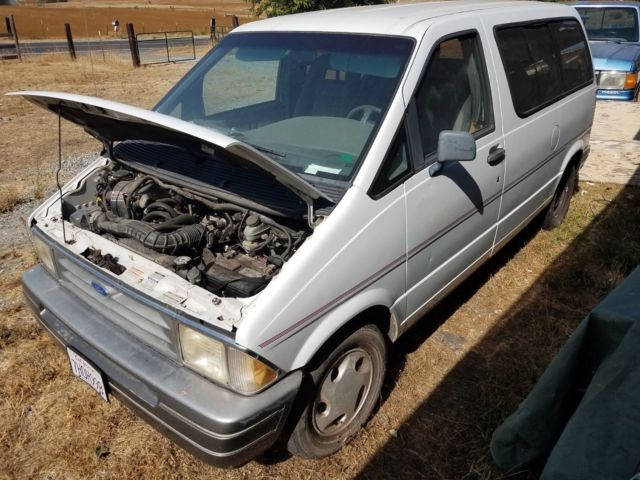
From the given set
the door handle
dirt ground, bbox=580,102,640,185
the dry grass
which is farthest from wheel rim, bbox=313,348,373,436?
dirt ground, bbox=580,102,640,185

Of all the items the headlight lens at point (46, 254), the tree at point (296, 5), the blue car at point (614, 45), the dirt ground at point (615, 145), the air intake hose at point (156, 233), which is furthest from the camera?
the tree at point (296, 5)

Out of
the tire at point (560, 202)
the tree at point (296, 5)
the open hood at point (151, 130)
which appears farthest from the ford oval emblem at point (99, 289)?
the tree at point (296, 5)

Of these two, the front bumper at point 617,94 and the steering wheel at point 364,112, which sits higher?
the steering wheel at point 364,112

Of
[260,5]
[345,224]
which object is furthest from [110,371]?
[260,5]

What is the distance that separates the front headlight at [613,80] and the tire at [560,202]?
4464 millimetres

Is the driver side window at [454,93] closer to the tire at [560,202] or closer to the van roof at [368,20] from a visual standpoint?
the van roof at [368,20]

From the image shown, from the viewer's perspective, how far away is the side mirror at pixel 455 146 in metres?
2.43

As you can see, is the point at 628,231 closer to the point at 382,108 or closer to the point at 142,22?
the point at 382,108

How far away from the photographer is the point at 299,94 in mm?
2863

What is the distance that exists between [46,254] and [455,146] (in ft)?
7.13

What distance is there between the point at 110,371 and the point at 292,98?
170 cm

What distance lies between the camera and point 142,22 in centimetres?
4156

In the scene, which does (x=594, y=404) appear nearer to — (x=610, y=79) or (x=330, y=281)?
(x=330, y=281)

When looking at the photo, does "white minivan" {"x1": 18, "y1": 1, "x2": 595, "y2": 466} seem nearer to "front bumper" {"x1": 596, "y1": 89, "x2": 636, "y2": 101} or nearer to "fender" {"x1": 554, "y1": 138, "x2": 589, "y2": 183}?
"fender" {"x1": 554, "y1": 138, "x2": 589, "y2": 183}
